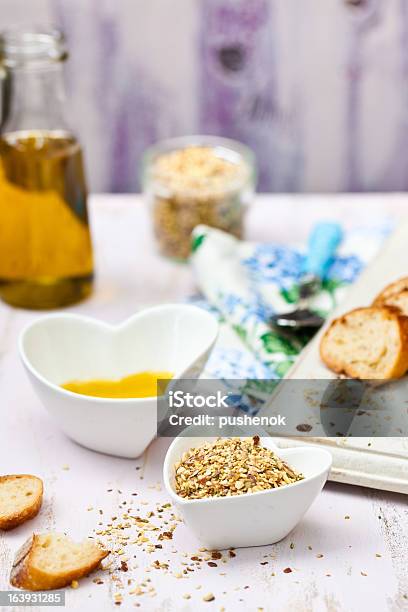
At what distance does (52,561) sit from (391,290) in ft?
2.13

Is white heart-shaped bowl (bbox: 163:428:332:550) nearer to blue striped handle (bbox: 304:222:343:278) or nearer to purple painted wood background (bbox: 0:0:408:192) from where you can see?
blue striped handle (bbox: 304:222:343:278)

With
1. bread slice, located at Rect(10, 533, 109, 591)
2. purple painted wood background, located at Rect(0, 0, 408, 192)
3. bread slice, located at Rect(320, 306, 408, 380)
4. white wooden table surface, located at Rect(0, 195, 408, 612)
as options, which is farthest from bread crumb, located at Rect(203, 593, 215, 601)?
purple painted wood background, located at Rect(0, 0, 408, 192)

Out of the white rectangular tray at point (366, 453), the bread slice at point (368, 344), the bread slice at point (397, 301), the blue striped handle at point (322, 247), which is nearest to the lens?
the white rectangular tray at point (366, 453)

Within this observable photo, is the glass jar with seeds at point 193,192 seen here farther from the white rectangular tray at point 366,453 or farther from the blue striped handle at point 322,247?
the white rectangular tray at point 366,453

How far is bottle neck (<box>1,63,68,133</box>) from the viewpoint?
1.44 metres

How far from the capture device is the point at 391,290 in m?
1.36

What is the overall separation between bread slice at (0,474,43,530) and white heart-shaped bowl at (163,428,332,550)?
0.16 metres

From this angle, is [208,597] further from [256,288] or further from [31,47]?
[31,47]

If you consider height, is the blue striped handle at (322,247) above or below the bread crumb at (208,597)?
above

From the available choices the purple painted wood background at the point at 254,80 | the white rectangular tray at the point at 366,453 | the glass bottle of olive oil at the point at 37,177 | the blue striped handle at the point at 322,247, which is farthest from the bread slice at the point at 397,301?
the purple painted wood background at the point at 254,80

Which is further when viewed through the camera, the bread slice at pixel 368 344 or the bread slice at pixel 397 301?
the bread slice at pixel 397 301

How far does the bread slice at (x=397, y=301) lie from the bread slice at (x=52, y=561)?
1.81ft

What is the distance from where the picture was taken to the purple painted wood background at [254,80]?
2078 mm

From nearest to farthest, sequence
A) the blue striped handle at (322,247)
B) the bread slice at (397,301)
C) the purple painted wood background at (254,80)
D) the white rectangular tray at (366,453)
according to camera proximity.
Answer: the white rectangular tray at (366,453) < the bread slice at (397,301) < the blue striped handle at (322,247) < the purple painted wood background at (254,80)
